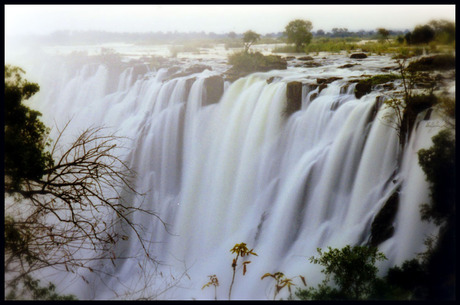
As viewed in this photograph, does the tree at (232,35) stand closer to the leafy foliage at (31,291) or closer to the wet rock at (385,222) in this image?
the wet rock at (385,222)

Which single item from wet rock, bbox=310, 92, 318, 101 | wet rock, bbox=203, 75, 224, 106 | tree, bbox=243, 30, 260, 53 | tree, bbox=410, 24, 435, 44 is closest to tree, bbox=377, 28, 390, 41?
tree, bbox=410, 24, 435, 44

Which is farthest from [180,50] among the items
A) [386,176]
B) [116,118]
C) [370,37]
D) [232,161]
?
[386,176]

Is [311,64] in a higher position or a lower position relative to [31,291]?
higher

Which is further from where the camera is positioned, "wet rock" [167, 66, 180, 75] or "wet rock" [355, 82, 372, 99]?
"wet rock" [167, 66, 180, 75]

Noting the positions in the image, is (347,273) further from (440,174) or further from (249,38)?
(249,38)

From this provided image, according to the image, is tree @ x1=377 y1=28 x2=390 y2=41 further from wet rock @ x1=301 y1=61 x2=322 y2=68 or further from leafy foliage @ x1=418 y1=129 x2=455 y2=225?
leafy foliage @ x1=418 y1=129 x2=455 y2=225

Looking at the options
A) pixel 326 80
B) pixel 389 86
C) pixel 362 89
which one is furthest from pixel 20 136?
pixel 389 86
